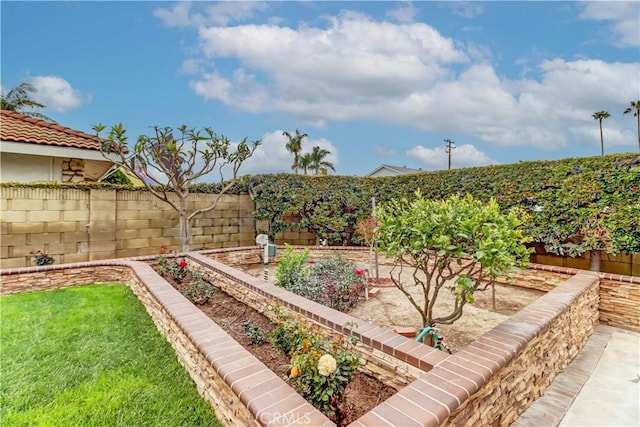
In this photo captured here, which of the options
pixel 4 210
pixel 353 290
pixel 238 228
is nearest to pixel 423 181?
pixel 353 290

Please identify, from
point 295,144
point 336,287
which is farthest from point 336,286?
point 295,144

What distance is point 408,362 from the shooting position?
3.07 meters

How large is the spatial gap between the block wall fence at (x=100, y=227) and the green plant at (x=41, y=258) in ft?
0.40

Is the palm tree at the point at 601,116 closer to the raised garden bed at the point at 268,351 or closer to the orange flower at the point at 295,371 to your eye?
the raised garden bed at the point at 268,351

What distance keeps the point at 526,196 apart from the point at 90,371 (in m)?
10.6

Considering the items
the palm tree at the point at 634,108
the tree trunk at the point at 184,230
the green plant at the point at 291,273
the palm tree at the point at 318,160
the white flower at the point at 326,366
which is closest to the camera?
the white flower at the point at 326,366

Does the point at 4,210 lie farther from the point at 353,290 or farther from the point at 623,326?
the point at 623,326

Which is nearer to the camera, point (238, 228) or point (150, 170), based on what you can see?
point (150, 170)

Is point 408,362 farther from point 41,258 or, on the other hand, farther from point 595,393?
point 41,258

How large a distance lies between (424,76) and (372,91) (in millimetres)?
1756

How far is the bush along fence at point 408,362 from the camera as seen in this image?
7.27ft

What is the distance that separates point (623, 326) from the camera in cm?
588

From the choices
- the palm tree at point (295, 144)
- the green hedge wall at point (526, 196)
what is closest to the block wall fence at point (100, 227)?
the green hedge wall at point (526, 196)

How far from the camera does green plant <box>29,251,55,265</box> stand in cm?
834
